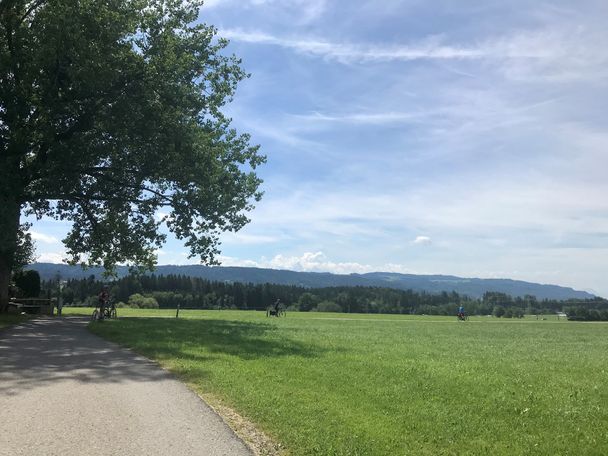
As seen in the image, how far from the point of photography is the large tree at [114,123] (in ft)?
72.9

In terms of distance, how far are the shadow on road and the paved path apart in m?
0.02

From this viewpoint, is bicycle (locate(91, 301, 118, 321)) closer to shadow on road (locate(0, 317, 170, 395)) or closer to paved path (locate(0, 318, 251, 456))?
shadow on road (locate(0, 317, 170, 395))

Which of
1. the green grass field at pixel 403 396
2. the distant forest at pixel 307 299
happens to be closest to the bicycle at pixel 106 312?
the green grass field at pixel 403 396

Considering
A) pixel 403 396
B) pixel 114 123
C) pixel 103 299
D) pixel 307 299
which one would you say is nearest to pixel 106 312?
pixel 103 299

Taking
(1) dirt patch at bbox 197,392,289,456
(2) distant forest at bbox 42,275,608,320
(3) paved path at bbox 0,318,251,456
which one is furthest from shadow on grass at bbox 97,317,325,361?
(2) distant forest at bbox 42,275,608,320

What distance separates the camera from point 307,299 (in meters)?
95.9

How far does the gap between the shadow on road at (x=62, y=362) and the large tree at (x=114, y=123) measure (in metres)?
7.27

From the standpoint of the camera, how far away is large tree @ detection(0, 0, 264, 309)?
72.9ft

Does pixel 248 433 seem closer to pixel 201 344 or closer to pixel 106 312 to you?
pixel 201 344

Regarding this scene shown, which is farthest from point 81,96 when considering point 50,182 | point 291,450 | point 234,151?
point 291,450

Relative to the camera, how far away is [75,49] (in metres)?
21.6

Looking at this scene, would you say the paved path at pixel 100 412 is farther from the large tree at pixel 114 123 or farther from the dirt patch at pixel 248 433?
the large tree at pixel 114 123

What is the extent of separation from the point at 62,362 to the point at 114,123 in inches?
548

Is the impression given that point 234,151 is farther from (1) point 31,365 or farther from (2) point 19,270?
(1) point 31,365
